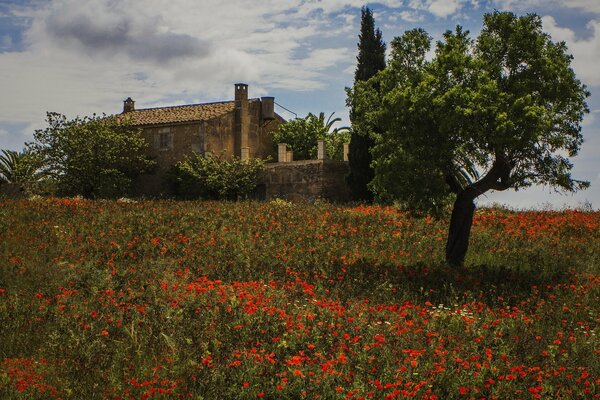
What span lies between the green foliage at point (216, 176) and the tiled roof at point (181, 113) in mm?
2918

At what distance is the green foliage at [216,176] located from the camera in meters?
38.9

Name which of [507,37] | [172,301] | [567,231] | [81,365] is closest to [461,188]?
[507,37]

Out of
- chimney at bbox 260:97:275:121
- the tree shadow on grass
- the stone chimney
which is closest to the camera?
the tree shadow on grass

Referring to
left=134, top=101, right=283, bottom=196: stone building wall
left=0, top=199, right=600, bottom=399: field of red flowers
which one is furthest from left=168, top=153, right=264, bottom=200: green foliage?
left=0, top=199, right=600, bottom=399: field of red flowers

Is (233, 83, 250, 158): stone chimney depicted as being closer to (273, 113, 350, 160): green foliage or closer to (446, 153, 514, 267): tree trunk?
(273, 113, 350, 160): green foliage

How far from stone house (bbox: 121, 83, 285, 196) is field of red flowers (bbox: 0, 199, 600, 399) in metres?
19.9

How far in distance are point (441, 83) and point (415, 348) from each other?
7.90 m

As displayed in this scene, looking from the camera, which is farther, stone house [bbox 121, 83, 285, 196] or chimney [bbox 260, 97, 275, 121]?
chimney [bbox 260, 97, 275, 121]

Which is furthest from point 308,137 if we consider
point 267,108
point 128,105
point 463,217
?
point 463,217

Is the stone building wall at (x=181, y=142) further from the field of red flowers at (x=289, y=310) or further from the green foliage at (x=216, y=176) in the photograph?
the field of red flowers at (x=289, y=310)

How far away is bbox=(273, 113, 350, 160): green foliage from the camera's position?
47.2 m

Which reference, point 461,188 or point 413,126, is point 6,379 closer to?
point 413,126

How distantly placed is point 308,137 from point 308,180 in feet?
34.1

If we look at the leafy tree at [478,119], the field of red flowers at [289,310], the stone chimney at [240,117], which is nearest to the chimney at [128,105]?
the stone chimney at [240,117]
